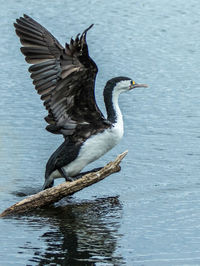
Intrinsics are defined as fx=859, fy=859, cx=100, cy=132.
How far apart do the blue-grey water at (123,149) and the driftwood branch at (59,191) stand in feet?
0.50

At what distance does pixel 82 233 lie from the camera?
9641mm

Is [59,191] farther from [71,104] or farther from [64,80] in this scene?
[64,80]

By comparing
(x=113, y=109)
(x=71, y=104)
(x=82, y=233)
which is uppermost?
(x=71, y=104)

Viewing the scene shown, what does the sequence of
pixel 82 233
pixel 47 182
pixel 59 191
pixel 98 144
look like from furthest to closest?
pixel 47 182 < pixel 98 144 < pixel 59 191 < pixel 82 233

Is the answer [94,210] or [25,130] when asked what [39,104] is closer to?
[25,130]

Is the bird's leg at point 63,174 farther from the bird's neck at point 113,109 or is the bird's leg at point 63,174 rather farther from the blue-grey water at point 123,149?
the bird's neck at point 113,109

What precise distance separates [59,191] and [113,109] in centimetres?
122

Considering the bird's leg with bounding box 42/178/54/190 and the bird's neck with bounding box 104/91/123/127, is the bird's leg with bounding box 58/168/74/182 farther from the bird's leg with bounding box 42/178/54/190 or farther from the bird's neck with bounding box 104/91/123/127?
the bird's neck with bounding box 104/91/123/127

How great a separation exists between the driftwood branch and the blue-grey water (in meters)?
0.15

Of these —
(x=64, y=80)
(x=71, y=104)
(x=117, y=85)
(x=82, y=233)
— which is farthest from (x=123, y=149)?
(x=82, y=233)

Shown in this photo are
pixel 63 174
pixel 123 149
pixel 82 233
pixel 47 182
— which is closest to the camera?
pixel 82 233

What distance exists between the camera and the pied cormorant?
32.3ft

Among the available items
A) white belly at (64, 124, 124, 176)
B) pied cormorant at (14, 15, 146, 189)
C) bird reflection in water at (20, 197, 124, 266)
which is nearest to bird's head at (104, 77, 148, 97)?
pied cormorant at (14, 15, 146, 189)

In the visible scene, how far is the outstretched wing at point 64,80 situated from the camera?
955 centimetres
